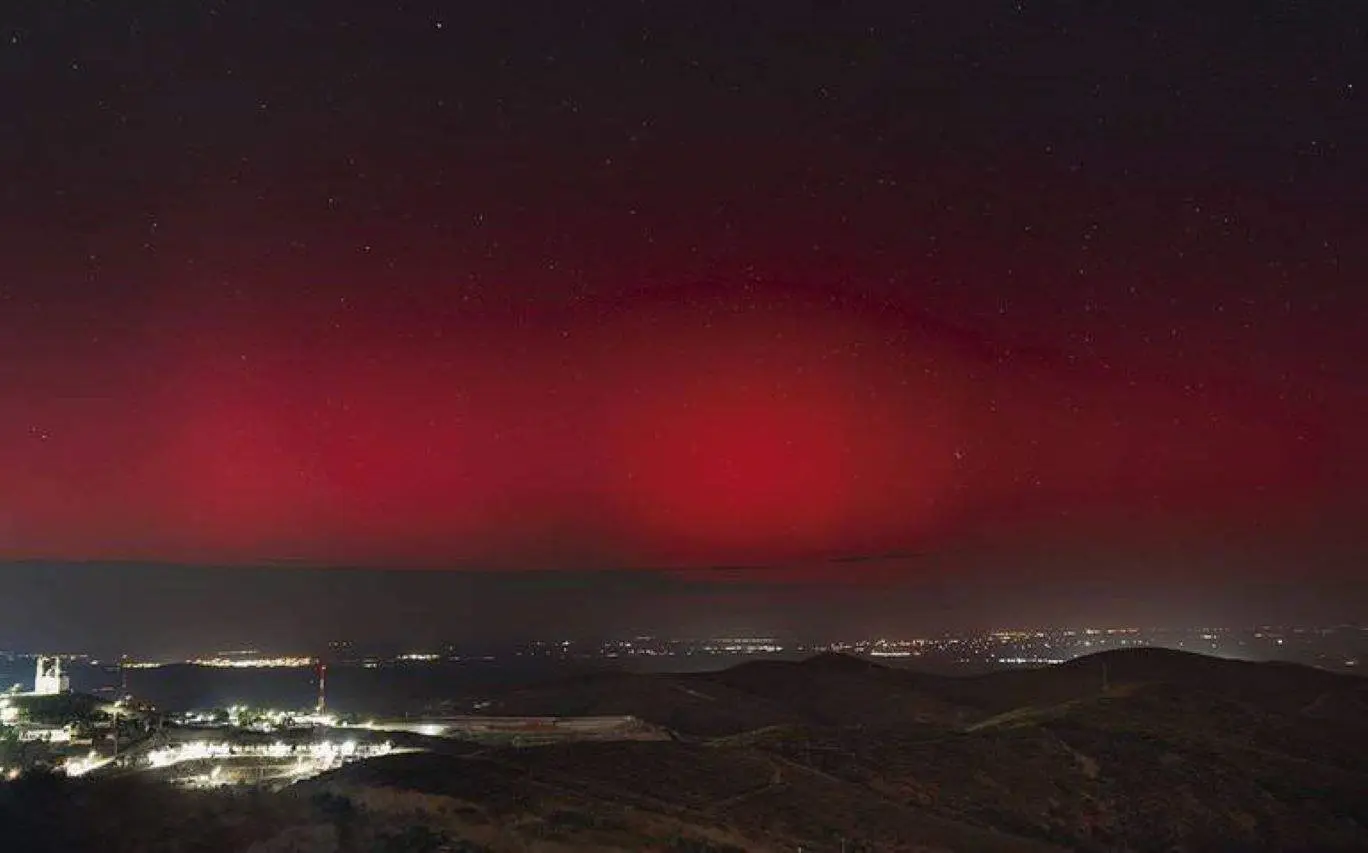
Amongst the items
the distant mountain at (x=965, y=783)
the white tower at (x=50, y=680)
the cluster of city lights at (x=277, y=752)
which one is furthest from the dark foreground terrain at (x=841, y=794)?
the white tower at (x=50, y=680)

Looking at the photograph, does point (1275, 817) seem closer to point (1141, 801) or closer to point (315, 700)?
point (1141, 801)

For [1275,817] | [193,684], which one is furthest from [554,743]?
[193,684]

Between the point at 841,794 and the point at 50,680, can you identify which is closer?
the point at 841,794

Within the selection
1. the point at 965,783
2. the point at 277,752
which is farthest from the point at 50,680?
the point at 965,783

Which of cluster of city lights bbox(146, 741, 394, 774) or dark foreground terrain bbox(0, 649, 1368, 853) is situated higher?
cluster of city lights bbox(146, 741, 394, 774)

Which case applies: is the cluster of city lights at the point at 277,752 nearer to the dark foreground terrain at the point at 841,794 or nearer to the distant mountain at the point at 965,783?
the dark foreground terrain at the point at 841,794

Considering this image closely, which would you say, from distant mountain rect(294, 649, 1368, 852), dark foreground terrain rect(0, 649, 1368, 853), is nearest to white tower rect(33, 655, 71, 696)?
dark foreground terrain rect(0, 649, 1368, 853)

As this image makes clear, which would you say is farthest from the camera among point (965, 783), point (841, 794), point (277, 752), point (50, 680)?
point (50, 680)

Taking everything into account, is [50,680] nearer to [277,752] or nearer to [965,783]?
[277,752]

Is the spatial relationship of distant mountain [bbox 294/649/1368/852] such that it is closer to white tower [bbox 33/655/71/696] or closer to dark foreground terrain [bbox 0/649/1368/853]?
dark foreground terrain [bbox 0/649/1368/853]
